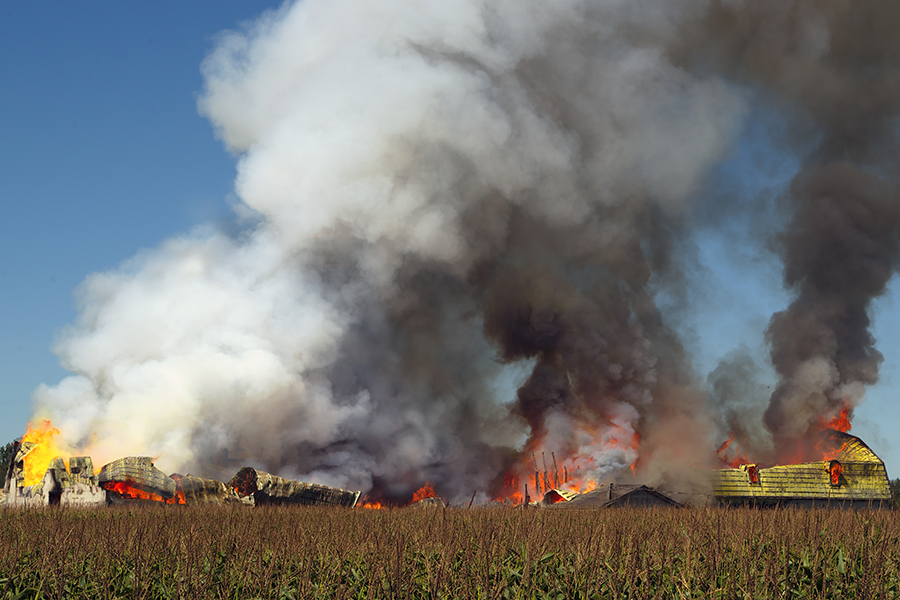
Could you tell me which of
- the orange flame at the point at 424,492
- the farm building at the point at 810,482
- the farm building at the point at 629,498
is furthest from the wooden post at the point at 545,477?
the farm building at the point at 629,498

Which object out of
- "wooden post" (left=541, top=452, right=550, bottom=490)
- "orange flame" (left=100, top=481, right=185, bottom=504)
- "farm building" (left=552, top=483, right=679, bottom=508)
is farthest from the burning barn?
"wooden post" (left=541, top=452, right=550, bottom=490)

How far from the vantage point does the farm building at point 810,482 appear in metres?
71.3

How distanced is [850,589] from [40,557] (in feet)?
57.1

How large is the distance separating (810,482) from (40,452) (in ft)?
237

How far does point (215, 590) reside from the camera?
48.1 ft

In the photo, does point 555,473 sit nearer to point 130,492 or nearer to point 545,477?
point 545,477

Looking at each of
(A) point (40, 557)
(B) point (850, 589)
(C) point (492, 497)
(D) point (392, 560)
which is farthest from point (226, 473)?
(B) point (850, 589)

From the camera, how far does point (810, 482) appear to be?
7356 cm

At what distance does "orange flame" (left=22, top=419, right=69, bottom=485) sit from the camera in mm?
50344

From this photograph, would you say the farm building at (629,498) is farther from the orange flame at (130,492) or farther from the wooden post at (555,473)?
the orange flame at (130,492)

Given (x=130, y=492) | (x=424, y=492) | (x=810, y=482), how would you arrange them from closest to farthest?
1. (x=130, y=492)
2. (x=810, y=482)
3. (x=424, y=492)

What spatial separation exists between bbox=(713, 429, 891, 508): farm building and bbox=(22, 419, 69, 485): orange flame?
59333 mm

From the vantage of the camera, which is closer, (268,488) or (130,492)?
(130,492)

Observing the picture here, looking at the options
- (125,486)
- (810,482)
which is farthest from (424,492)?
(810,482)
